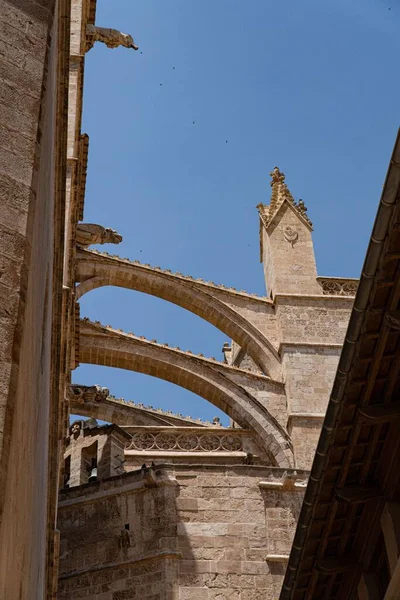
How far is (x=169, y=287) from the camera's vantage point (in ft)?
57.4

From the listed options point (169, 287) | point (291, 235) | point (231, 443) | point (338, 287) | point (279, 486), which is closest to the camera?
point (279, 486)

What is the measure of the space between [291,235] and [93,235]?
4.57 m

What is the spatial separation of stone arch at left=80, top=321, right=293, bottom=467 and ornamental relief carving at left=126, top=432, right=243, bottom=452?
1.65 ft

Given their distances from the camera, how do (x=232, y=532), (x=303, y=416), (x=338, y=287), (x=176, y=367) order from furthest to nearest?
(x=338, y=287)
(x=176, y=367)
(x=303, y=416)
(x=232, y=532)

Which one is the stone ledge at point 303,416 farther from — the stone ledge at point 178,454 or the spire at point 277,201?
the spire at point 277,201

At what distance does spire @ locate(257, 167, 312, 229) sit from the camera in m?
19.8

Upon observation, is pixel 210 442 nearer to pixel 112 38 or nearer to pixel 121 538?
pixel 121 538

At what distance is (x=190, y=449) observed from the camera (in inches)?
586

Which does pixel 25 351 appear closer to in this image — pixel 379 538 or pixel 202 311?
pixel 379 538

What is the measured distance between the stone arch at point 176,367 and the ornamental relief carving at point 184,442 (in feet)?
1.65

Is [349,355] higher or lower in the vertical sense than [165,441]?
lower

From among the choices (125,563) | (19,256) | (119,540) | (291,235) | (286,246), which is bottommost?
(19,256)

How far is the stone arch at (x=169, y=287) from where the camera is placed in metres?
17.4

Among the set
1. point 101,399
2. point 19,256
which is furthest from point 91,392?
point 19,256
